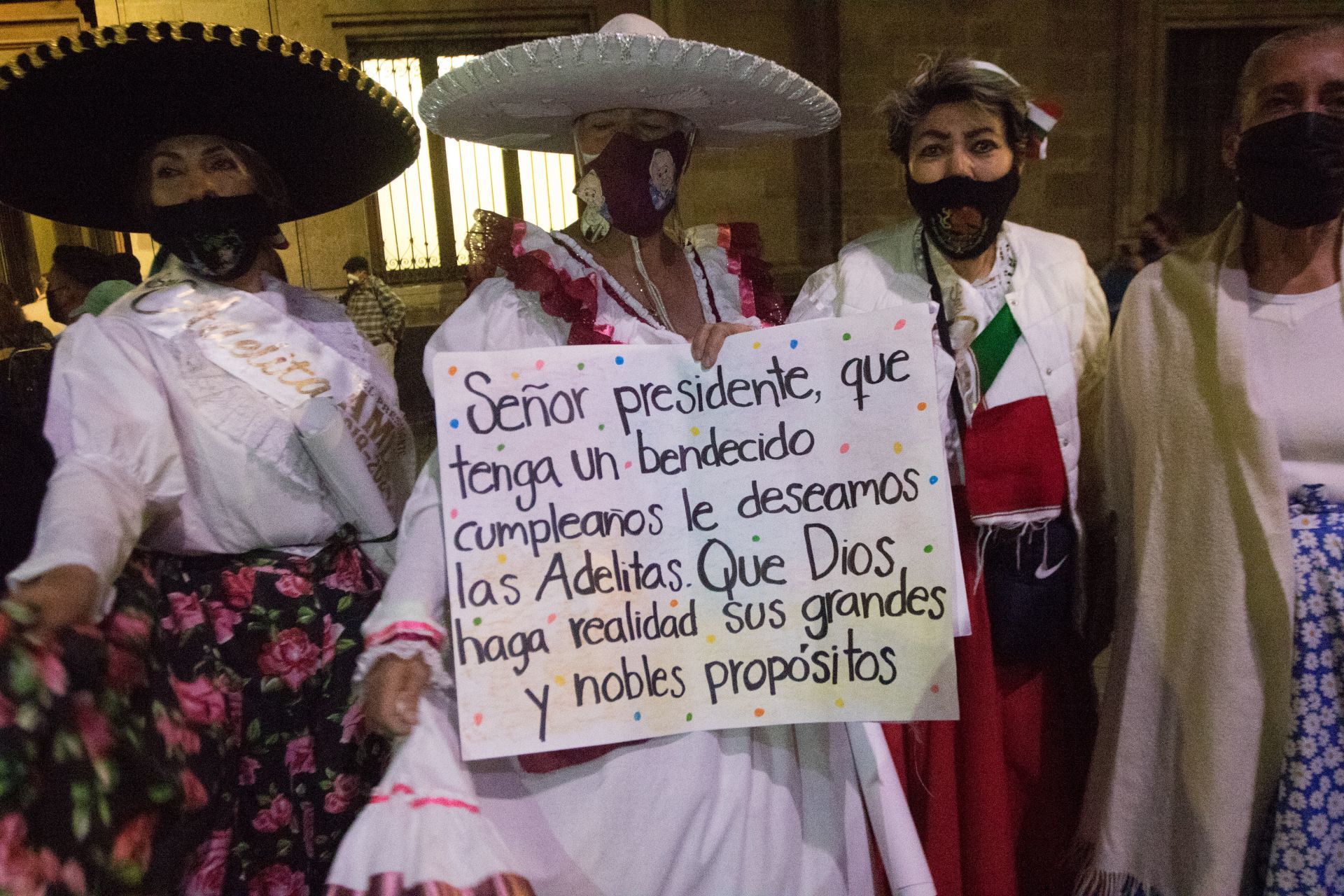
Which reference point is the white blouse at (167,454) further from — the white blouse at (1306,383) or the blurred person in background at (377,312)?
the blurred person in background at (377,312)

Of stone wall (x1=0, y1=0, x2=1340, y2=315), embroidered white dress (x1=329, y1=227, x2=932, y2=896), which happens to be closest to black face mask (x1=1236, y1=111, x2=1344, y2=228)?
embroidered white dress (x1=329, y1=227, x2=932, y2=896)

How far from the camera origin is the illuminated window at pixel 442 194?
27.7ft

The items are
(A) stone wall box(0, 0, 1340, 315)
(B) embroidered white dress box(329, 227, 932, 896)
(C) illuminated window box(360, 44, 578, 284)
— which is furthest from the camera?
(C) illuminated window box(360, 44, 578, 284)

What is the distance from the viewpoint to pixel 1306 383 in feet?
5.88

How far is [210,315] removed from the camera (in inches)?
76.9

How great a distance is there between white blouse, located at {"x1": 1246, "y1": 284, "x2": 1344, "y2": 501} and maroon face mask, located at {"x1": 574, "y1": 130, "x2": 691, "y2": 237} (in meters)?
1.29

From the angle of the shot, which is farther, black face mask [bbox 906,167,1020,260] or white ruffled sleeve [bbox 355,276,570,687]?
black face mask [bbox 906,167,1020,260]

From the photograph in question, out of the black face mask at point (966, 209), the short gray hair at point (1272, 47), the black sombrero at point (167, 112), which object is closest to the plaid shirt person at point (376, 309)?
the black sombrero at point (167, 112)

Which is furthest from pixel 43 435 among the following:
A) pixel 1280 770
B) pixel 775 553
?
pixel 1280 770

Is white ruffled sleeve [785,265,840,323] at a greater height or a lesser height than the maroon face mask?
lesser

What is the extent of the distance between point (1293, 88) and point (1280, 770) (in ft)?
4.64

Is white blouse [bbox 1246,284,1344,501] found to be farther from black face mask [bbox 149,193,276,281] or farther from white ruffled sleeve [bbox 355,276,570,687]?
black face mask [bbox 149,193,276,281]

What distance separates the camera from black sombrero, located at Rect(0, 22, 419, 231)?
1950mm

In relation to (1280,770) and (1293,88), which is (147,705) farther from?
(1293,88)
